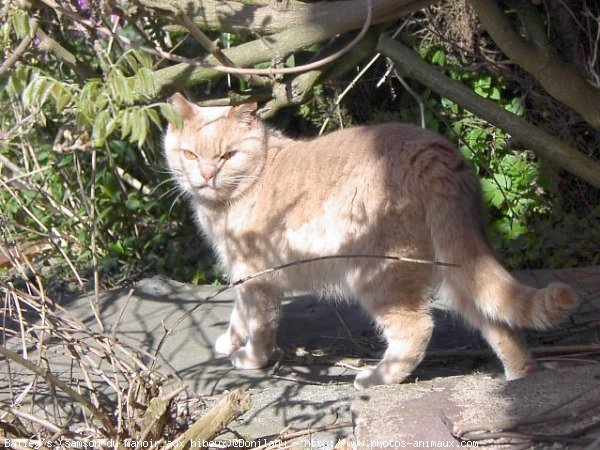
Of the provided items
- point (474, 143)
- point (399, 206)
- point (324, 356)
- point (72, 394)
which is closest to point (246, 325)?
point (324, 356)

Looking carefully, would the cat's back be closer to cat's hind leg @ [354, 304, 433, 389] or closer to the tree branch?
cat's hind leg @ [354, 304, 433, 389]

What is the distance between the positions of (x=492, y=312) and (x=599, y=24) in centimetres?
240

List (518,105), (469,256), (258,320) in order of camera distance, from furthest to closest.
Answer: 1. (518,105)
2. (258,320)
3. (469,256)

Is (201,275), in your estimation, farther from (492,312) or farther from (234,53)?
(492,312)

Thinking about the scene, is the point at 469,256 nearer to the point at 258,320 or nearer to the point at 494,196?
the point at 258,320

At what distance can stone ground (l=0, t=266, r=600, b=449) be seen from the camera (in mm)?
2576

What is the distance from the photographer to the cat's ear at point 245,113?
3773 millimetres

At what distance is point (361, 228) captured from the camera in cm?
326

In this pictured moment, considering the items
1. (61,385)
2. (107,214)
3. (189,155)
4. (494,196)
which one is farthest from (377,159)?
(107,214)

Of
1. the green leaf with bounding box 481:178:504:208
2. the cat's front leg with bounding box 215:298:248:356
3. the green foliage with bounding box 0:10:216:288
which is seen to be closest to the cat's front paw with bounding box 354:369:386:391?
the cat's front leg with bounding box 215:298:248:356

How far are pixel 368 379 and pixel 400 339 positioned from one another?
231 millimetres

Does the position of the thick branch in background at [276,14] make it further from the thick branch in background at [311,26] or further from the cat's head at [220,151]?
the cat's head at [220,151]

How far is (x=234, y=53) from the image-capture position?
3576mm

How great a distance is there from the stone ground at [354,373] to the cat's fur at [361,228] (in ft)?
0.70
